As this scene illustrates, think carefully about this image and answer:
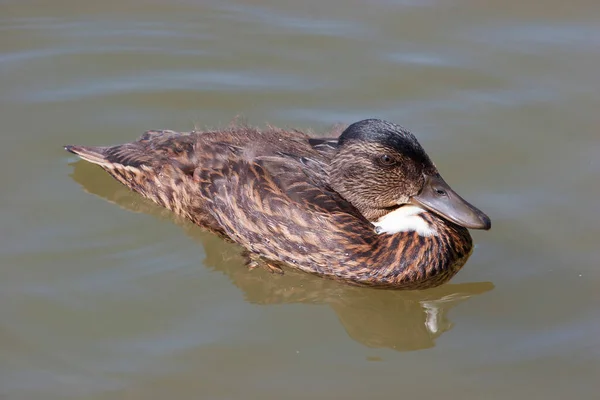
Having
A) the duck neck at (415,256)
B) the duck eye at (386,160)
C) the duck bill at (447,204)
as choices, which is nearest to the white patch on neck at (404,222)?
the duck neck at (415,256)

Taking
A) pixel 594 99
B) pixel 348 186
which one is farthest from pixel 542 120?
pixel 348 186

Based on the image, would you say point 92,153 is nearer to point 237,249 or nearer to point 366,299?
point 237,249

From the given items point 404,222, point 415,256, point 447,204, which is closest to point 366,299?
point 415,256

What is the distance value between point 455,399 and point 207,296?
1902 millimetres

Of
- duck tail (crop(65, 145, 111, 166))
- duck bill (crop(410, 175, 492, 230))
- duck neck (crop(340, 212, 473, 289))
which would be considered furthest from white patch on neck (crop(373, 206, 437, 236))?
duck tail (crop(65, 145, 111, 166))

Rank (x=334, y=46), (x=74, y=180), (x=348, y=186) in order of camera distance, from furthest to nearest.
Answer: (x=334, y=46)
(x=74, y=180)
(x=348, y=186)

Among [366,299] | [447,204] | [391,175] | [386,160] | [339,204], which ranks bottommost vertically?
[366,299]

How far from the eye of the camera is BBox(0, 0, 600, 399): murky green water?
5941 mm

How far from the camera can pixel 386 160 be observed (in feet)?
21.1

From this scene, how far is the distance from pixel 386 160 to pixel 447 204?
542 mm

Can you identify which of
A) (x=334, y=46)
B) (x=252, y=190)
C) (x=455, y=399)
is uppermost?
(x=334, y=46)

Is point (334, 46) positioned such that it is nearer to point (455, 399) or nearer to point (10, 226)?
point (10, 226)

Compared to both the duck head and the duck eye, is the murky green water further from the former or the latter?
the duck eye

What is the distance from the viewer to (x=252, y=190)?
6.80 meters
